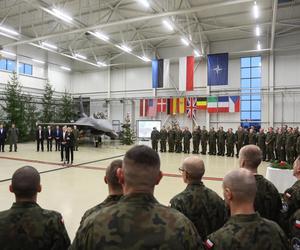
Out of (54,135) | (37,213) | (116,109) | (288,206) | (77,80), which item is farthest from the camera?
(77,80)

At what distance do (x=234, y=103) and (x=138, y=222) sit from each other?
62.1 feet

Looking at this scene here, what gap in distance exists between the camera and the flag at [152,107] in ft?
71.4

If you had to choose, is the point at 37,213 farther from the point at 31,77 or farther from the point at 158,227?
the point at 31,77

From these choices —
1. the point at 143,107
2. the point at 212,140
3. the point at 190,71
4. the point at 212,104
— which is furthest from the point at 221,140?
the point at 143,107

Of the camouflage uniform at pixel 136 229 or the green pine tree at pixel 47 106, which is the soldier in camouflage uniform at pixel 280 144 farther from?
the green pine tree at pixel 47 106

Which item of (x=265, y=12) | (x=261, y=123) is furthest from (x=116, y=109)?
(x=265, y=12)

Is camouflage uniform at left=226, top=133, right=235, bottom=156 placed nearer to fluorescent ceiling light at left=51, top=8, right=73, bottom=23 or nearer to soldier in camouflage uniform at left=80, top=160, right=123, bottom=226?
fluorescent ceiling light at left=51, top=8, right=73, bottom=23

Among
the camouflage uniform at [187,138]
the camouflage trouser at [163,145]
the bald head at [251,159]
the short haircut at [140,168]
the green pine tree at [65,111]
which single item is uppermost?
the green pine tree at [65,111]

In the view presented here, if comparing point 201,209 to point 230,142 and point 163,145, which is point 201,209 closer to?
point 230,142

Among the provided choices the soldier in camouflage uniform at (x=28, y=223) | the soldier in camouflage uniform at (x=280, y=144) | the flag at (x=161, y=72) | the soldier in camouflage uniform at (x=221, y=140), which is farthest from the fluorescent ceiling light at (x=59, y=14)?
the soldier in camouflage uniform at (x=28, y=223)

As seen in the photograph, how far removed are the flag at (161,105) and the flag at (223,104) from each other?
4.26 metres

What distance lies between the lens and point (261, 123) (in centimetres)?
1856

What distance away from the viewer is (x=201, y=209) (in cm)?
218

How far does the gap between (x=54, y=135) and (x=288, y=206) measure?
1393cm
